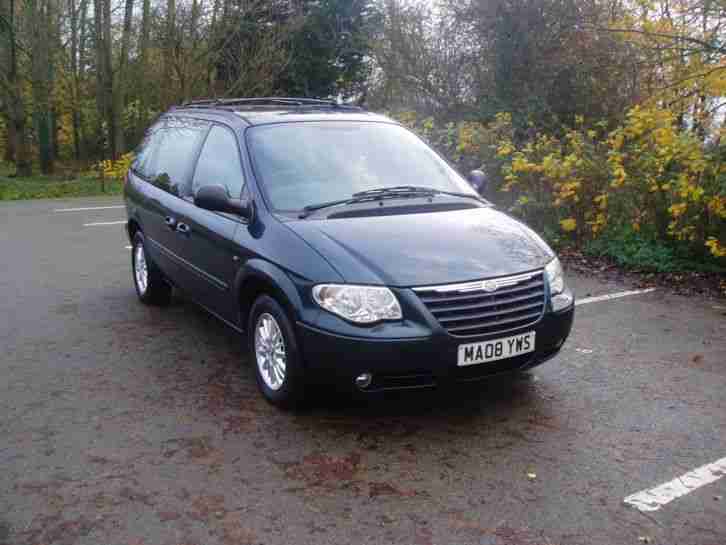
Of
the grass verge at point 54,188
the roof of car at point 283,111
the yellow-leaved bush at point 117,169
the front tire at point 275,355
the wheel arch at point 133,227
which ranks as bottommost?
the grass verge at point 54,188

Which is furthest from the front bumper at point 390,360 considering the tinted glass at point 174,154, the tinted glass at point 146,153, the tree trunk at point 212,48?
the tree trunk at point 212,48

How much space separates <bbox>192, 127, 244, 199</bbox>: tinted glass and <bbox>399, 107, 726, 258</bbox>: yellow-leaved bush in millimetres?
4687

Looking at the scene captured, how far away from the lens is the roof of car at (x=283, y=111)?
5637mm

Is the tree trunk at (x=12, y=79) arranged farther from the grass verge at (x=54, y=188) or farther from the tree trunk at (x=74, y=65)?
the grass verge at (x=54, y=188)

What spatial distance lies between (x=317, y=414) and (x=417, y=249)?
115cm

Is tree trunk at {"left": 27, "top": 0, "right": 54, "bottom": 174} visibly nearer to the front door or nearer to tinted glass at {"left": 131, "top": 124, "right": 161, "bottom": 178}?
tinted glass at {"left": 131, "top": 124, "right": 161, "bottom": 178}

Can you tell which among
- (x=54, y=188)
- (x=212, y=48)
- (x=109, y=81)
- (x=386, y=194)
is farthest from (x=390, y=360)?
(x=109, y=81)

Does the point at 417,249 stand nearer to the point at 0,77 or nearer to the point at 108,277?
the point at 108,277

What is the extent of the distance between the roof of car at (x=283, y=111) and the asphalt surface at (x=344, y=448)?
176 centimetres

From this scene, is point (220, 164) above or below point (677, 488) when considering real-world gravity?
above

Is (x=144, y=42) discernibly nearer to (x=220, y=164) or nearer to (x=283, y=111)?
(x=283, y=111)

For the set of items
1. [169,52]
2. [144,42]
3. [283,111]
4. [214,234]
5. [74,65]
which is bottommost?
[214,234]

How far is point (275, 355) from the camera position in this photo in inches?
182

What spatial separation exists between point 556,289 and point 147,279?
13.1 feet
